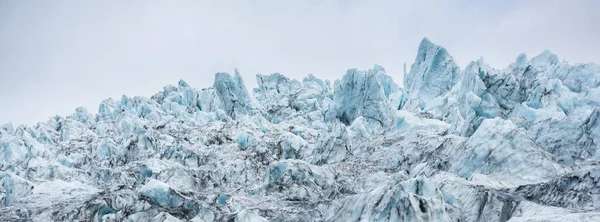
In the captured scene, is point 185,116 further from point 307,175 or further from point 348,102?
point 307,175

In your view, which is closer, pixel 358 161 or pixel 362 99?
pixel 358 161

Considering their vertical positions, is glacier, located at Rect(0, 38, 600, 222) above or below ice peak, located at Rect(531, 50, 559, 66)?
below

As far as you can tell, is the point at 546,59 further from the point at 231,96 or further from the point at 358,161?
the point at 231,96

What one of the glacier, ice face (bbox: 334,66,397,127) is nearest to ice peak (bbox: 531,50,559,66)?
the glacier

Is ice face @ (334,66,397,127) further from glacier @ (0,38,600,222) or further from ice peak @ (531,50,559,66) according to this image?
ice peak @ (531,50,559,66)

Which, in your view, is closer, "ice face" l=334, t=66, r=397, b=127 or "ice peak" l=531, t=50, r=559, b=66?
"ice face" l=334, t=66, r=397, b=127

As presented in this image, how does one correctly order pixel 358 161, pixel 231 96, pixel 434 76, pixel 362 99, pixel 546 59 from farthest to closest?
1. pixel 231 96
2. pixel 434 76
3. pixel 546 59
4. pixel 362 99
5. pixel 358 161

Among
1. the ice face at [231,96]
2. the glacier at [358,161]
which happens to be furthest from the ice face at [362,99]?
the ice face at [231,96]

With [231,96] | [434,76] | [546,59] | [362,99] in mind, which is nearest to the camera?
[362,99]

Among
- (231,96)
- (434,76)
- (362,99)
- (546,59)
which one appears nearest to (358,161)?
(362,99)
